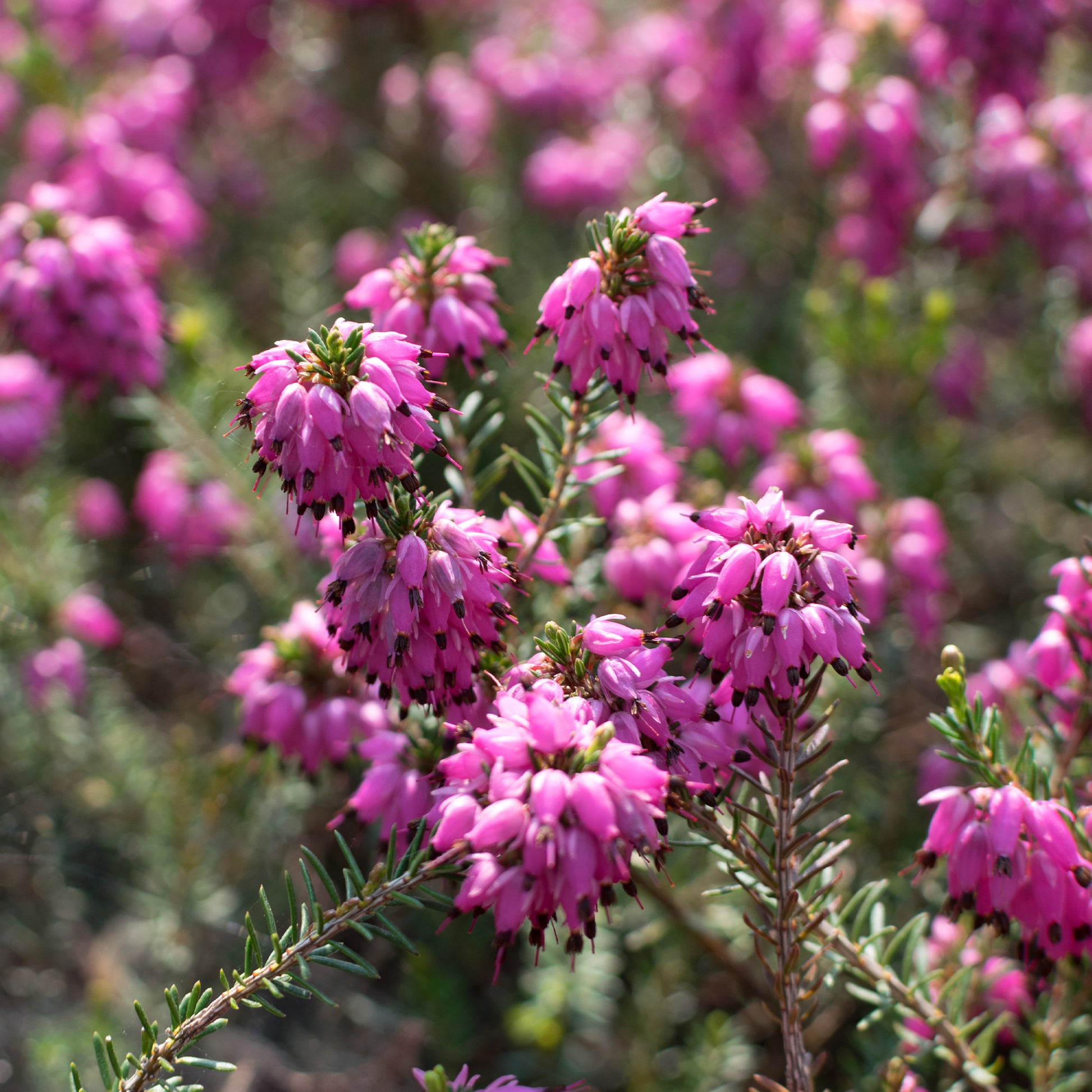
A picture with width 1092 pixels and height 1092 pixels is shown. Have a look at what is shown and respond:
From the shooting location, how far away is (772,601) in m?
1.62

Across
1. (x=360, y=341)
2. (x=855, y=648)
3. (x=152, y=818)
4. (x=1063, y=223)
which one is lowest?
(x=152, y=818)

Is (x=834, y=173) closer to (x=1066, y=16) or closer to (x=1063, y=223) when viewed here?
(x=1063, y=223)

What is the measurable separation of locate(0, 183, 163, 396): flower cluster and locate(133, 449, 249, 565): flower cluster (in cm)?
98

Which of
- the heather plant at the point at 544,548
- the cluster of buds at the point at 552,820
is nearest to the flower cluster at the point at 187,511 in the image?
the heather plant at the point at 544,548

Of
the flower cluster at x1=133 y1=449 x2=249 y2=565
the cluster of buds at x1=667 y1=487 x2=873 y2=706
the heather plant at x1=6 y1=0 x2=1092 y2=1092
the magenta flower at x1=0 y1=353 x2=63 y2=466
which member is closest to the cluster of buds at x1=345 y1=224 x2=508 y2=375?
the heather plant at x1=6 y1=0 x2=1092 y2=1092

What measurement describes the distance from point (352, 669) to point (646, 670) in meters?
0.54

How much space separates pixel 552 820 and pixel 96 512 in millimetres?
4252

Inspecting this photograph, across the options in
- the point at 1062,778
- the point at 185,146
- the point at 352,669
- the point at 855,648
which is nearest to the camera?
the point at 855,648

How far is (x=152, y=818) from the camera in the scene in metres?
4.07

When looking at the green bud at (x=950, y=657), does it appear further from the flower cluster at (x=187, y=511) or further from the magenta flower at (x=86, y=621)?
the magenta flower at (x=86, y=621)

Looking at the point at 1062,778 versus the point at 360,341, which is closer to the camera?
the point at 360,341

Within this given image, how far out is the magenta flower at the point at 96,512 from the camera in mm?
4969

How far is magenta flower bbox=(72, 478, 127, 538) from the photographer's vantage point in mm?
4969

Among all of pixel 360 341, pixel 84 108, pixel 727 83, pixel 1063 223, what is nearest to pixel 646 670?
pixel 360 341
